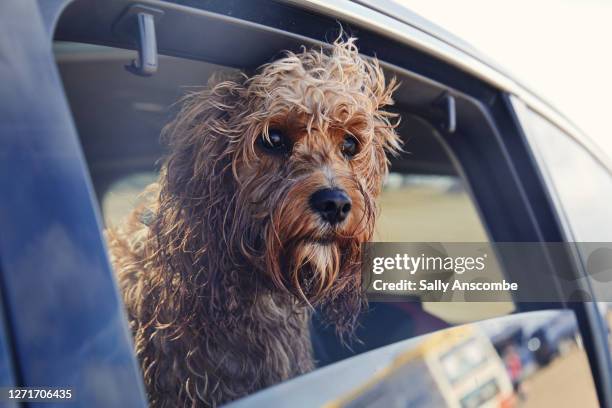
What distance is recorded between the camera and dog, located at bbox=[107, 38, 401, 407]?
1.80 metres

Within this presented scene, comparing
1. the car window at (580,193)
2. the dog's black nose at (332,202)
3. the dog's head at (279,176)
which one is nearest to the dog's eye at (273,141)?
the dog's head at (279,176)

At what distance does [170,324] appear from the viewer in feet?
5.77

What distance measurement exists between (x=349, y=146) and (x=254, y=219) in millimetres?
350

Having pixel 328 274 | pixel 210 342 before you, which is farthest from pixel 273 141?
pixel 210 342

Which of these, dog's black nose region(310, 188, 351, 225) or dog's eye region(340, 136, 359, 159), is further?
dog's eye region(340, 136, 359, 159)

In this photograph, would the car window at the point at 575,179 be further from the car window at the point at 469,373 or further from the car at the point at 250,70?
the car window at the point at 469,373

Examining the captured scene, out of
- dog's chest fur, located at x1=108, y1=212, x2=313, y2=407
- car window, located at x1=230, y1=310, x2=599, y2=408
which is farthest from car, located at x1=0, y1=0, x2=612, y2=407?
dog's chest fur, located at x1=108, y1=212, x2=313, y2=407

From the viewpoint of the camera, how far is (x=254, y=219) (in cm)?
184

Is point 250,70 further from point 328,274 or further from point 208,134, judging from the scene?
point 328,274

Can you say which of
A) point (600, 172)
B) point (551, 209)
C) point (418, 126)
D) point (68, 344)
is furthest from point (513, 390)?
point (68, 344)

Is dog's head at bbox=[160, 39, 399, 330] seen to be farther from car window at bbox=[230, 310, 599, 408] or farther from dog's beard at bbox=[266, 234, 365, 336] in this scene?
car window at bbox=[230, 310, 599, 408]

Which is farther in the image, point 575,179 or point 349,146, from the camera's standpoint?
point 575,179

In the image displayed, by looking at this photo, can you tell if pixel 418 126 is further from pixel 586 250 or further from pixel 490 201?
pixel 586 250

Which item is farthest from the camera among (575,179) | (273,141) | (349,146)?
(575,179)
